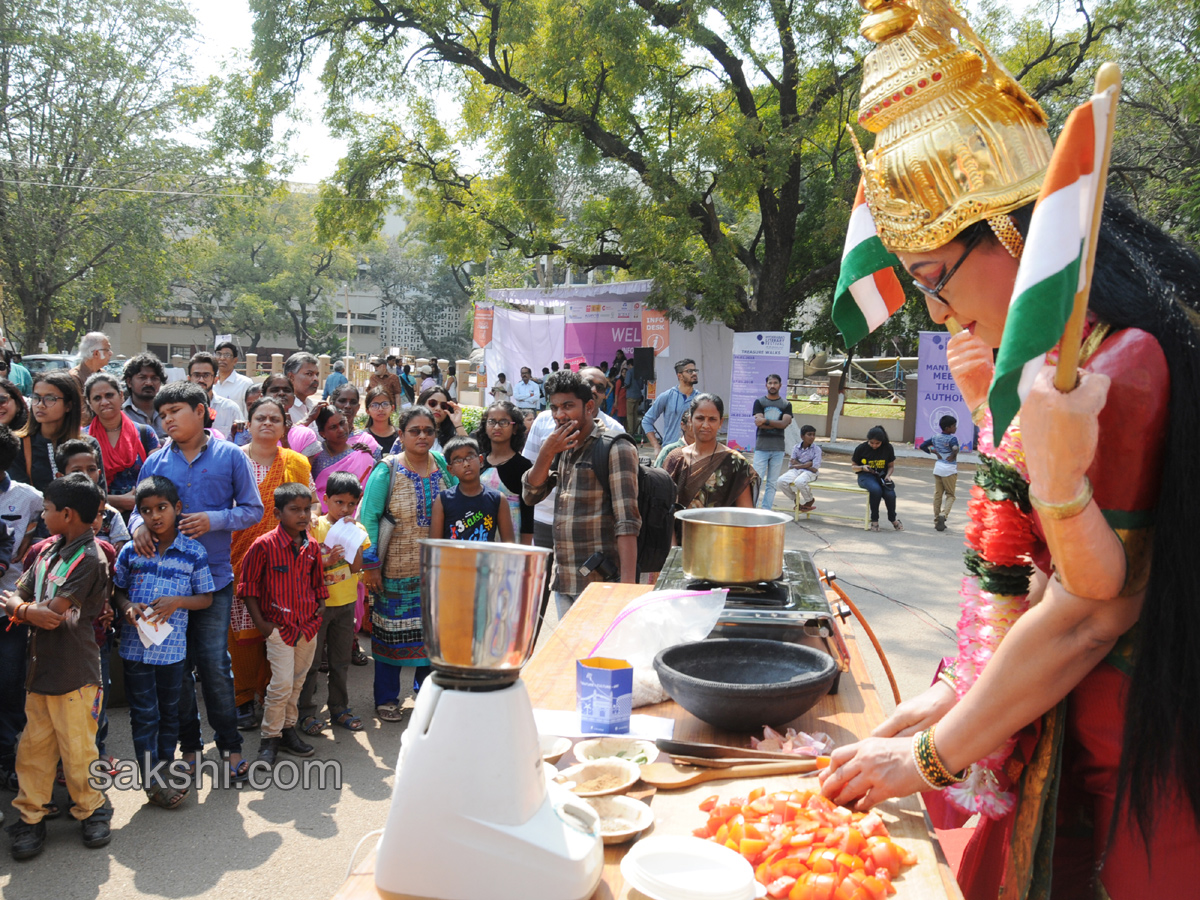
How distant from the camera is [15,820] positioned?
3289mm

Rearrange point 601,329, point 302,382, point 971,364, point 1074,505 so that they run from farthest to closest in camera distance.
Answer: point 601,329 < point 302,382 < point 971,364 < point 1074,505

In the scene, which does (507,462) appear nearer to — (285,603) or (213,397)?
(285,603)

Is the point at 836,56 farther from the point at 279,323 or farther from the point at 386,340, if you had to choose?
the point at 386,340

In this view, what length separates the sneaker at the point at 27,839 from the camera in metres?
3.03

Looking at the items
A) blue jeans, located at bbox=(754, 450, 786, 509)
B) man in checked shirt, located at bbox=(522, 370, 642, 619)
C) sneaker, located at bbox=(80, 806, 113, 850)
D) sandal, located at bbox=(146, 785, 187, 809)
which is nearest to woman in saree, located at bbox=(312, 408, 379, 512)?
man in checked shirt, located at bbox=(522, 370, 642, 619)

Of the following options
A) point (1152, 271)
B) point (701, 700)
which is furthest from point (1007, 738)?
point (1152, 271)

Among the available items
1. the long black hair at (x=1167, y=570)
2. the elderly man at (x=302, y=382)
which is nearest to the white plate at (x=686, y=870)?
the long black hair at (x=1167, y=570)

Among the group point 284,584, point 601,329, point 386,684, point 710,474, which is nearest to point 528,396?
point 601,329

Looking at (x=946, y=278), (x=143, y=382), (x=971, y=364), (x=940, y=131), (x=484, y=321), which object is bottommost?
(x=143, y=382)

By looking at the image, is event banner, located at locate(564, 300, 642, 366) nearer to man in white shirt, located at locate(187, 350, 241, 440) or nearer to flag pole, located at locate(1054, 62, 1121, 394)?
man in white shirt, located at locate(187, 350, 241, 440)

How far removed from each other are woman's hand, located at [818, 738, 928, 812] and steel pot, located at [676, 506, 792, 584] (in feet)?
2.94

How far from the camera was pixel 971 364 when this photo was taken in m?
1.80

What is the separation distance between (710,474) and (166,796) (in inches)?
118

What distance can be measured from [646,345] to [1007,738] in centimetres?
1430
